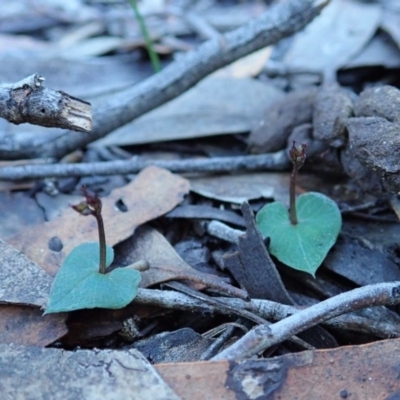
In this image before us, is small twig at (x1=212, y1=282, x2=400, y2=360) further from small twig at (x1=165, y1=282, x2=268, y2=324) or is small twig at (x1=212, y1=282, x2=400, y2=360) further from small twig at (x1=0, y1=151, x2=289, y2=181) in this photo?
small twig at (x1=0, y1=151, x2=289, y2=181)

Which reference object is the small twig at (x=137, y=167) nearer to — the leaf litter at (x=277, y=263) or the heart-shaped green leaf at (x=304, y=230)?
the leaf litter at (x=277, y=263)

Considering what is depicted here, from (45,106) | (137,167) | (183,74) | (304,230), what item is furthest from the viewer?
(183,74)

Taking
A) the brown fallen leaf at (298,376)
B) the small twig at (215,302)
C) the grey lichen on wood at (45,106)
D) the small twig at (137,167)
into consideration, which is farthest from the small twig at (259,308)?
the small twig at (137,167)

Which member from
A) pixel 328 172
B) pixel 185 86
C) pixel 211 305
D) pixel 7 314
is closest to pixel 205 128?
pixel 185 86

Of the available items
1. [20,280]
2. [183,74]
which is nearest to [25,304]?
[20,280]

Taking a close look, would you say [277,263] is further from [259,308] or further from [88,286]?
[88,286]

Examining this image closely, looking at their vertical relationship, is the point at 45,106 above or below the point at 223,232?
above

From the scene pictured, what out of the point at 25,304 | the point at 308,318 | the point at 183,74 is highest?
the point at 183,74
